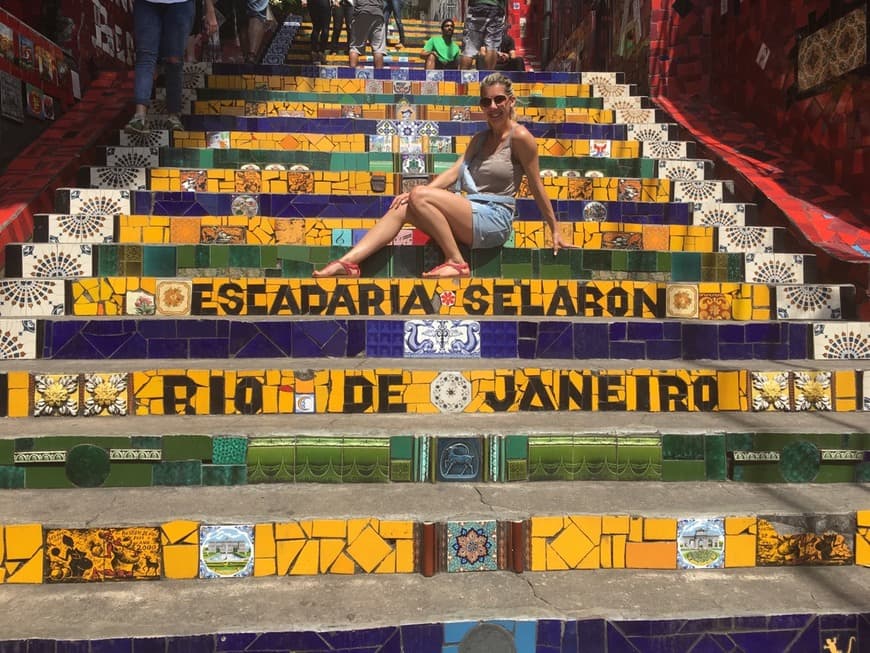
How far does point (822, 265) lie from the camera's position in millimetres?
3750

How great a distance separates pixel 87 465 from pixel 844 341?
10.8ft

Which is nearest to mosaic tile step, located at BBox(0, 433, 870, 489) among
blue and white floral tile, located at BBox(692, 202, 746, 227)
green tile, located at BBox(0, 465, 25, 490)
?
green tile, located at BBox(0, 465, 25, 490)

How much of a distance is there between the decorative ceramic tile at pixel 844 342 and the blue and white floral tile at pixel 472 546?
207 cm

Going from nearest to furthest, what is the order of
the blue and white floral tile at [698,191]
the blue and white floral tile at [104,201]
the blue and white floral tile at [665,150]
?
the blue and white floral tile at [104,201]
the blue and white floral tile at [698,191]
the blue and white floral tile at [665,150]

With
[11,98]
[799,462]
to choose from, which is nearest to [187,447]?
[799,462]

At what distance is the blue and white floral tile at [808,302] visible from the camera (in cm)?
343

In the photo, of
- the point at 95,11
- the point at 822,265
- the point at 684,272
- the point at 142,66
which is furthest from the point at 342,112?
the point at 822,265

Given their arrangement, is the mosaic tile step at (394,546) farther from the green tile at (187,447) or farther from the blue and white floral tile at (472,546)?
the green tile at (187,447)

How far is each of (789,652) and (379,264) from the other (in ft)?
8.23

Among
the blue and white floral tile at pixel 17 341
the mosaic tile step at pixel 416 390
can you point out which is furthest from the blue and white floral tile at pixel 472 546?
the blue and white floral tile at pixel 17 341

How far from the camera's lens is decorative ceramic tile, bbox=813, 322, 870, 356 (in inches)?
124

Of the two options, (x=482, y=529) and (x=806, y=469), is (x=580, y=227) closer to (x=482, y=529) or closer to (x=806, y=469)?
(x=806, y=469)

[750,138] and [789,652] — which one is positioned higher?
[750,138]

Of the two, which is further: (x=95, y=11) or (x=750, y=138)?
(x=95, y=11)
